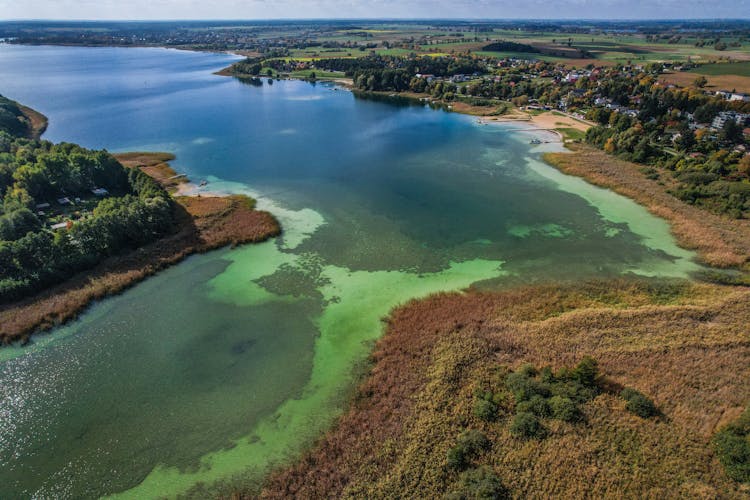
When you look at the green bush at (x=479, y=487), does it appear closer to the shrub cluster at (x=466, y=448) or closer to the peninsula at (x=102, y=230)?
the shrub cluster at (x=466, y=448)

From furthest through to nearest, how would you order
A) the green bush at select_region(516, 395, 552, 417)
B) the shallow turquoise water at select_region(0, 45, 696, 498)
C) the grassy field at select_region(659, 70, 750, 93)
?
the grassy field at select_region(659, 70, 750, 93)
the shallow turquoise water at select_region(0, 45, 696, 498)
the green bush at select_region(516, 395, 552, 417)

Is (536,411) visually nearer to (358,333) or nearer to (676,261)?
(358,333)

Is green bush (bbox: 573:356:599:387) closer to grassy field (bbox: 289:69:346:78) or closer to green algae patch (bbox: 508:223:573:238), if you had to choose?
green algae patch (bbox: 508:223:573:238)

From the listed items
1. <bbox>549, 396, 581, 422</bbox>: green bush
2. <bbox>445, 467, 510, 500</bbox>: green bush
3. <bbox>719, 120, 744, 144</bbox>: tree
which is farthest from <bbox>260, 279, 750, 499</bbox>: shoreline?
<bbox>719, 120, 744, 144</bbox>: tree

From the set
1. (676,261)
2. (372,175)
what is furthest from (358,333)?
(372,175)

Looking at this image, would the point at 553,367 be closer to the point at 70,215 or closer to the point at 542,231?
the point at 542,231
